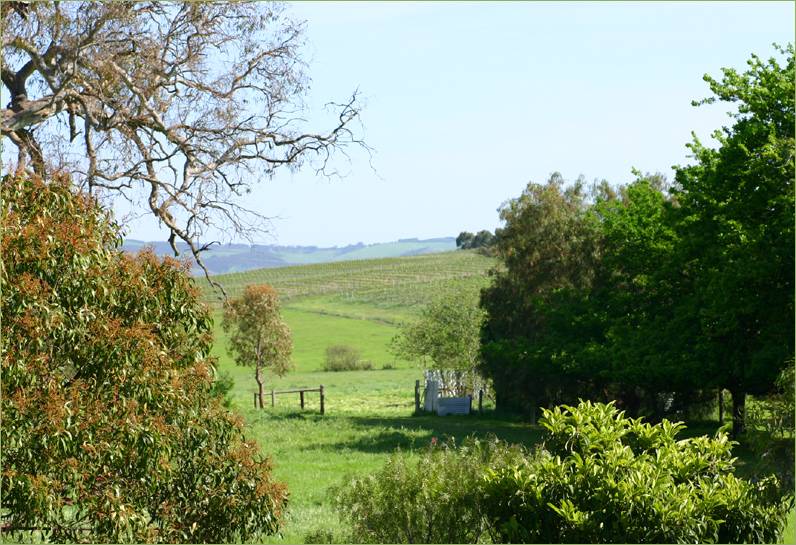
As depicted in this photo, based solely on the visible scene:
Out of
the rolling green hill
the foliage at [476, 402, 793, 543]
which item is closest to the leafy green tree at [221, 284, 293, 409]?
the foliage at [476, 402, 793, 543]

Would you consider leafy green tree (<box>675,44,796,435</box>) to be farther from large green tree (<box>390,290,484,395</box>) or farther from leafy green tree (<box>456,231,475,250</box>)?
leafy green tree (<box>456,231,475,250</box>)

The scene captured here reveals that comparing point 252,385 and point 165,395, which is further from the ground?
point 165,395

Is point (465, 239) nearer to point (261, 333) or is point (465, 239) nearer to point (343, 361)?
point (343, 361)

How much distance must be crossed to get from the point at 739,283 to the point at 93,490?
21678 millimetres

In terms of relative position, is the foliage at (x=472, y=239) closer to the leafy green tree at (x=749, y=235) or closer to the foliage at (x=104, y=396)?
the leafy green tree at (x=749, y=235)

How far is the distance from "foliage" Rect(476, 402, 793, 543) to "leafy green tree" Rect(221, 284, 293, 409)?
41.0 m

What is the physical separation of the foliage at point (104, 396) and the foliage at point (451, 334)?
150 feet

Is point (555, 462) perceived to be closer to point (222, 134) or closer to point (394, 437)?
point (222, 134)

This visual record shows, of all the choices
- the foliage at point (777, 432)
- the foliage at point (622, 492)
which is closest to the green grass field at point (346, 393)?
the foliage at point (777, 432)

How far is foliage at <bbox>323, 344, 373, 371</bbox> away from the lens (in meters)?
93.4

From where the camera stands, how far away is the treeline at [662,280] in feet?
87.2

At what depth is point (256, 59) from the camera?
1775 centimetres

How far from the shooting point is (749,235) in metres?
26.4

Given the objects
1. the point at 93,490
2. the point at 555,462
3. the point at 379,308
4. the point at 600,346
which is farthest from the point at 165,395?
the point at 379,308
